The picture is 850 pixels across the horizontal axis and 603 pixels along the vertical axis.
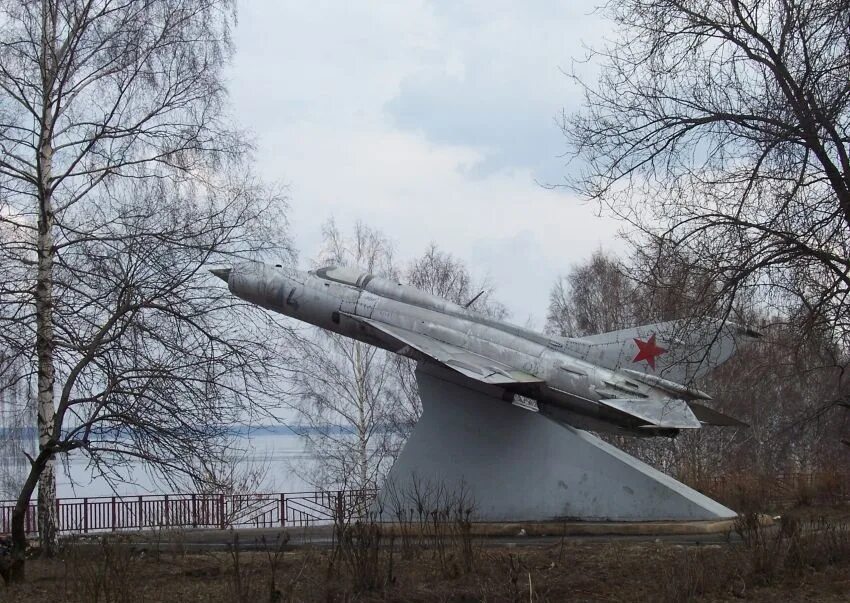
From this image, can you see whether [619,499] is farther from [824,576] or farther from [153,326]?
[153,326]

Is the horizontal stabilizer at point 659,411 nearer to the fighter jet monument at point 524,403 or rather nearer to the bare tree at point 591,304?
the fighter jet monument at point 524,403

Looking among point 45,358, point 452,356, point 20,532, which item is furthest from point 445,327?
point 20,532

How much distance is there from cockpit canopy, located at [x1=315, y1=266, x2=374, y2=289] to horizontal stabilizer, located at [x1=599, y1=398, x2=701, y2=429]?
4497 millimetres

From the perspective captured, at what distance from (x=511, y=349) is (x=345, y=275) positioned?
3.15 meters

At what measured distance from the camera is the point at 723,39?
918 cm

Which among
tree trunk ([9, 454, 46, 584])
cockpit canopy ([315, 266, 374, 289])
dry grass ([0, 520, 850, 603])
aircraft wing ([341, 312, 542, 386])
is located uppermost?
cockpit canopy ([315, 266, 374, 289])

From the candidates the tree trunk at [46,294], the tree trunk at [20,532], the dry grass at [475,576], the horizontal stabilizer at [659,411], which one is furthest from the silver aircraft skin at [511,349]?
the tree trunk at [20,532]

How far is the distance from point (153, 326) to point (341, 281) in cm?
476

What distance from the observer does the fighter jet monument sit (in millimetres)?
13039

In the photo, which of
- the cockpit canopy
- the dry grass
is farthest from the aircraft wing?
the dry grass

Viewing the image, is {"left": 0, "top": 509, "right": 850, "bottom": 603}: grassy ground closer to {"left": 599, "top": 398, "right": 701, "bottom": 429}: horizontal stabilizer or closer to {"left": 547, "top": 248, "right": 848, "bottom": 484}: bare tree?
{"left": 599, "top": 398, "right": 701, "bottom": 429}: horizontal stabilizer

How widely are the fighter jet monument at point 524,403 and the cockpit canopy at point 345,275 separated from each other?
153 mm

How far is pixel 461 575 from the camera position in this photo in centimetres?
844

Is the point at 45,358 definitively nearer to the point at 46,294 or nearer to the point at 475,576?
the point at 46,294
